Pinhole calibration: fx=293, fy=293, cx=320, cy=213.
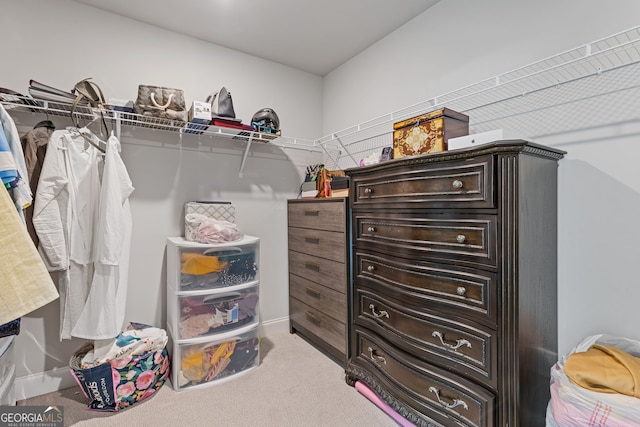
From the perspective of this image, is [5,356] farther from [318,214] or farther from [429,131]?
[429,131]

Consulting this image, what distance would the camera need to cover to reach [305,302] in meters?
2.41

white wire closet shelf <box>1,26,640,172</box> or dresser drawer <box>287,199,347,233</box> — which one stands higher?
white wire closet shelf <box>1,26,640,172</box>

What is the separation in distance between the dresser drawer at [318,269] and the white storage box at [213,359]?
584mm

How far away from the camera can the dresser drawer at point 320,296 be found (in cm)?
199

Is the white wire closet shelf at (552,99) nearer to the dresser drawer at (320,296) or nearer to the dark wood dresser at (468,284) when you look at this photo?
the dark wood dresser at (468,284)

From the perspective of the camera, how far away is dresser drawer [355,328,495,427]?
3.91 feet

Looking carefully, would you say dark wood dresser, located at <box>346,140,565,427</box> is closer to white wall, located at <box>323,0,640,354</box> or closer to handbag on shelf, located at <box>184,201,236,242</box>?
white wall, located at <box>323,0,640,354</box>

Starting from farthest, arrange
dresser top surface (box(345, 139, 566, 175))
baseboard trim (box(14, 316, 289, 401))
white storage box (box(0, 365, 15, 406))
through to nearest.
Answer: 1. baseboard trim (box(14, 316, 289, 401))
2. white storage box (box(0, 365, 15, 406))
3. dresser top surface (box(345, 139, 566, 175))

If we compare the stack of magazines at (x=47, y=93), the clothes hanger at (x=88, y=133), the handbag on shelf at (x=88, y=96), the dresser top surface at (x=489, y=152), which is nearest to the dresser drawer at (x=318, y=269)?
the dresser top surface at (x=489, y=152)

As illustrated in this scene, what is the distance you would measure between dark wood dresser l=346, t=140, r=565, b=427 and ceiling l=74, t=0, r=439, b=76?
1.18 meters

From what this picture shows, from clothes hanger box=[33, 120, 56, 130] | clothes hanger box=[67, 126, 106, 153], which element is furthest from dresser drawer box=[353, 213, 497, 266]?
clothes hanger box=[33, 120, 56, 130]

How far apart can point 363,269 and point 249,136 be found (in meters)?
1.33

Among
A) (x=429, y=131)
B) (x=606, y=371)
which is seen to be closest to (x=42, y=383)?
(x=429, y=131)

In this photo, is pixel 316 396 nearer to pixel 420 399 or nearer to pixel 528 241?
pixel 420 399
